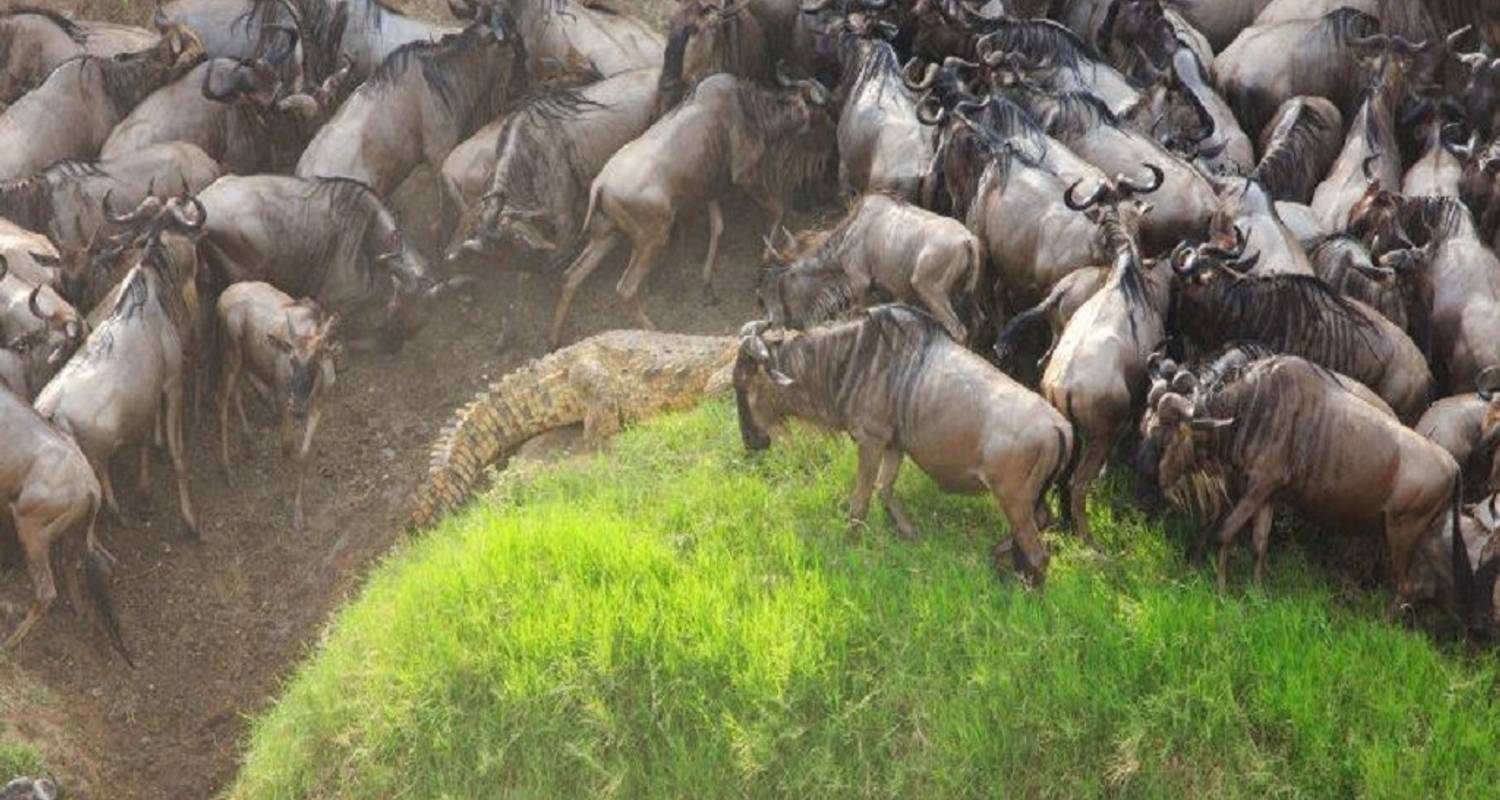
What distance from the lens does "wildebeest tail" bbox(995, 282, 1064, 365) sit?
35.6 feet

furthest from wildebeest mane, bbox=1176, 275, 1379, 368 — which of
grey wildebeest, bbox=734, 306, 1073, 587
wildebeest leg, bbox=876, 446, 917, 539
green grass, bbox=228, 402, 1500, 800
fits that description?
wildebeest leg, bbox=876, 446, 917, 539

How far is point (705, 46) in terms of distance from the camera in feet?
44.8

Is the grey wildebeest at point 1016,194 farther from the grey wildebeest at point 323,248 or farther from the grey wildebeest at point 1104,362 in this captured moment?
the grey wildebeest at point 323,248

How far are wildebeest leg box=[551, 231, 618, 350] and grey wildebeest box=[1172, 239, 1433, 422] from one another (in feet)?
11.5

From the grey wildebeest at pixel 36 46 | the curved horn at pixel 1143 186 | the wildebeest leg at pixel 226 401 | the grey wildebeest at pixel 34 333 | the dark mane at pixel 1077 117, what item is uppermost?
the curved horn at pixel 1143 186

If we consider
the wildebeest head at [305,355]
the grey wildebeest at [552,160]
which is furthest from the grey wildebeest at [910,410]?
the grey wildebeest at [552,160]

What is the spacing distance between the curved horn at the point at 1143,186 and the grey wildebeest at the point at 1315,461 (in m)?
1.44

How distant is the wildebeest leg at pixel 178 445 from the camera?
1194 cm

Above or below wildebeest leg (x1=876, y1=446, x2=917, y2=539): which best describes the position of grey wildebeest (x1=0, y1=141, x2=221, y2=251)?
below

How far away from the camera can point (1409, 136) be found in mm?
13172

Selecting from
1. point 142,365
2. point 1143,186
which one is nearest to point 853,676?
point 1143,186

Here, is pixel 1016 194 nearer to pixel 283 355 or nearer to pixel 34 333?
pixel 283 355

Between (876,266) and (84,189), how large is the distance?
4.61 meters

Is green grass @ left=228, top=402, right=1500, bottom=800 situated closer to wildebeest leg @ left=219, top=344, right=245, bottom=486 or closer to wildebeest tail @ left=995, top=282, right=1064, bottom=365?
wildebeest tail @ left=995, top=282, right=1064, bottom=365
